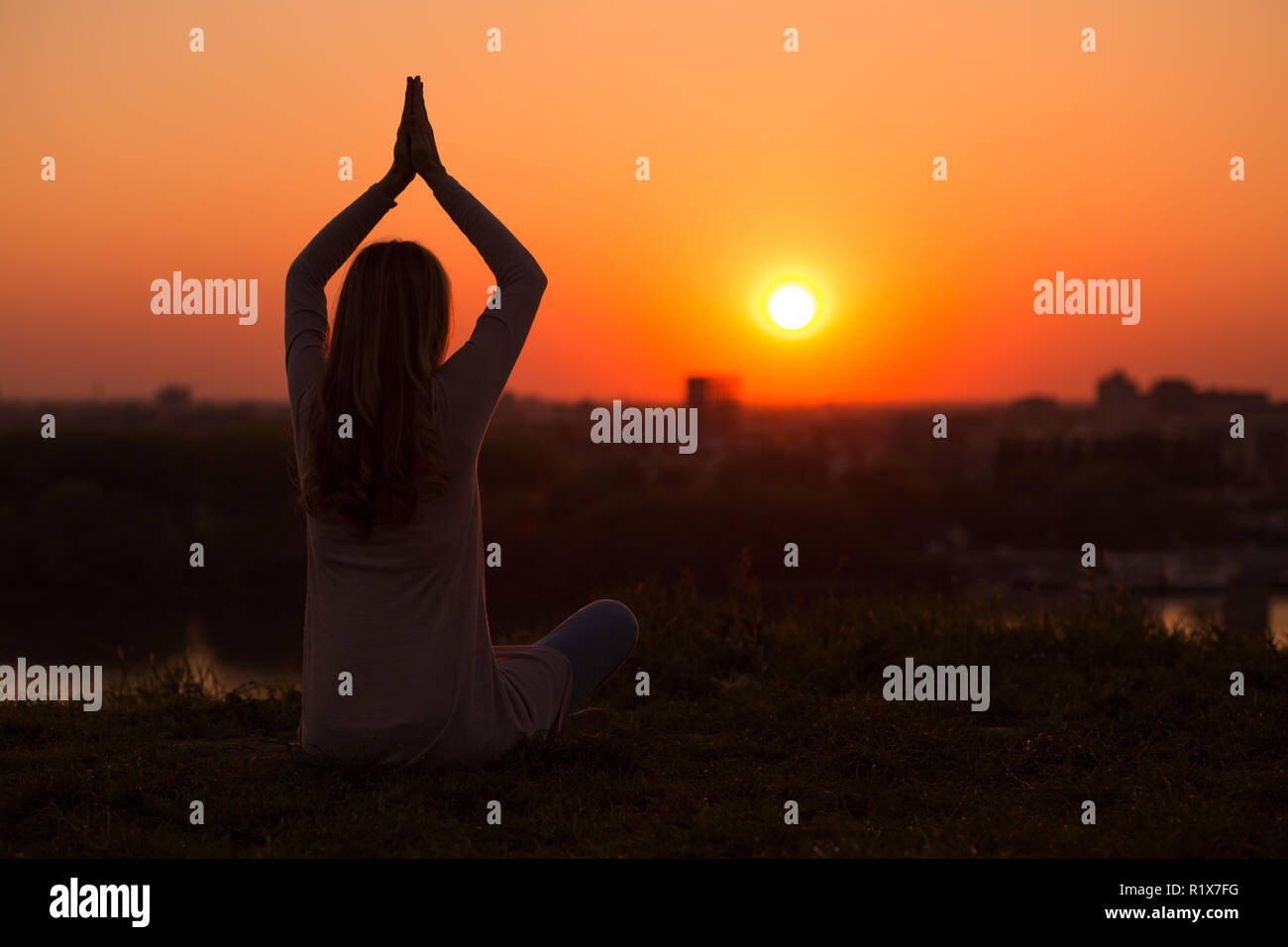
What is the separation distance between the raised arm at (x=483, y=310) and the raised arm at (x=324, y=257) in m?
0.05

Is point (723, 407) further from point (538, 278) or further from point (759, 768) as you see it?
point (538, 278)

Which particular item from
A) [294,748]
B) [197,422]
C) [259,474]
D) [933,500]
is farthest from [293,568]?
[933,500]

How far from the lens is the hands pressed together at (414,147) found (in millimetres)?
3043

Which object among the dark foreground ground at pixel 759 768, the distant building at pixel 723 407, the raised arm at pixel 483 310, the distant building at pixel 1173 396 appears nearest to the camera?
the dark foreground ground at pixel 759 768

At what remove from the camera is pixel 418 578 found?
2859 mm

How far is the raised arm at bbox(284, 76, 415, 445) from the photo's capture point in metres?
2.96

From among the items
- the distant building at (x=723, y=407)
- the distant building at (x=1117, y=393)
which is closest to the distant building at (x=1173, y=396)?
the distant building at (x=1117, y=393)

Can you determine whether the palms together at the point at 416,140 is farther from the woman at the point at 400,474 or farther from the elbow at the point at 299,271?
the elbow at the point at 299,271

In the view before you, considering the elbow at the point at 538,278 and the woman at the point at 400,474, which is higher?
the elbow at the point at 538,278

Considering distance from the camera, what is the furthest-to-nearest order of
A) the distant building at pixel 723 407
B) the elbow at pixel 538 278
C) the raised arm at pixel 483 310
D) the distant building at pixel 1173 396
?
1. the distant building at pixel 1173 396
2. the distant building at pixel 723 407
3. the elbow at pixel 538 278
4. the raised arm at pixel 483 310

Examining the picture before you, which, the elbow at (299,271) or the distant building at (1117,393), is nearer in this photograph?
the elbow at (299,271)
